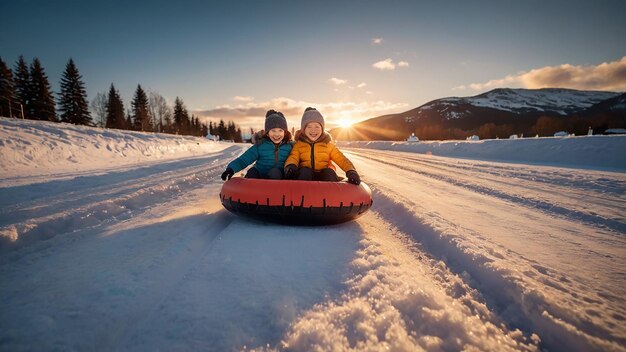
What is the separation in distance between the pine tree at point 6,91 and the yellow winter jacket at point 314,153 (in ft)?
151

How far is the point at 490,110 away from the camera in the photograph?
13550 cm

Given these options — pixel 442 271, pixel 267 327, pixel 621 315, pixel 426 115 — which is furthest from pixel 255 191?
pixel 426 115

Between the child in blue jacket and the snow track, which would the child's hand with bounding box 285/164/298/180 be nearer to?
the child in blue jacket

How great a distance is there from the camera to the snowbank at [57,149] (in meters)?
5.87

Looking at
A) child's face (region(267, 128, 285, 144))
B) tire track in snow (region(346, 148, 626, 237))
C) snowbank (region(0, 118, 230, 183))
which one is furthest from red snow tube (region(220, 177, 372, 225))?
Result: snowbank (region(0, 118, 230, 183))

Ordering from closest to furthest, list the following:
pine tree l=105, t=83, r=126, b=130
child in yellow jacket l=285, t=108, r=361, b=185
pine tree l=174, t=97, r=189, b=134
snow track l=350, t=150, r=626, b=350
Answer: snow track l=350, t=150, r=626, b=350 < child in yellow jacket l=285, t=108, r=361, b=185 < pine tree l=105, t=83, r=126, b=130 < pine tree l=174, t=97, r=189, b=134

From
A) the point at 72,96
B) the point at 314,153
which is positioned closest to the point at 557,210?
the point at 314,153

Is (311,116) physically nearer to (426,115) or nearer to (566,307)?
(566,307)

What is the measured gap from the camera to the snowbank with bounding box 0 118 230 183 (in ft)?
19.3

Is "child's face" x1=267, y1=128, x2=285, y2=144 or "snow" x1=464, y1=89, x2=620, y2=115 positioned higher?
"snow" x1=464, y1=89, x2=620, y2=115

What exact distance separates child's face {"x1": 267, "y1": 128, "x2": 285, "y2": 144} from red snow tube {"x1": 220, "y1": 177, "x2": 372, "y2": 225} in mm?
1335

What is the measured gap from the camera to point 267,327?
1.21 m

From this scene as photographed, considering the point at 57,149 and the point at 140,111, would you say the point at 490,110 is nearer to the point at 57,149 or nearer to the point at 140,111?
the point at 140,111

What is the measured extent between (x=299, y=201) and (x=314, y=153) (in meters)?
1.32
